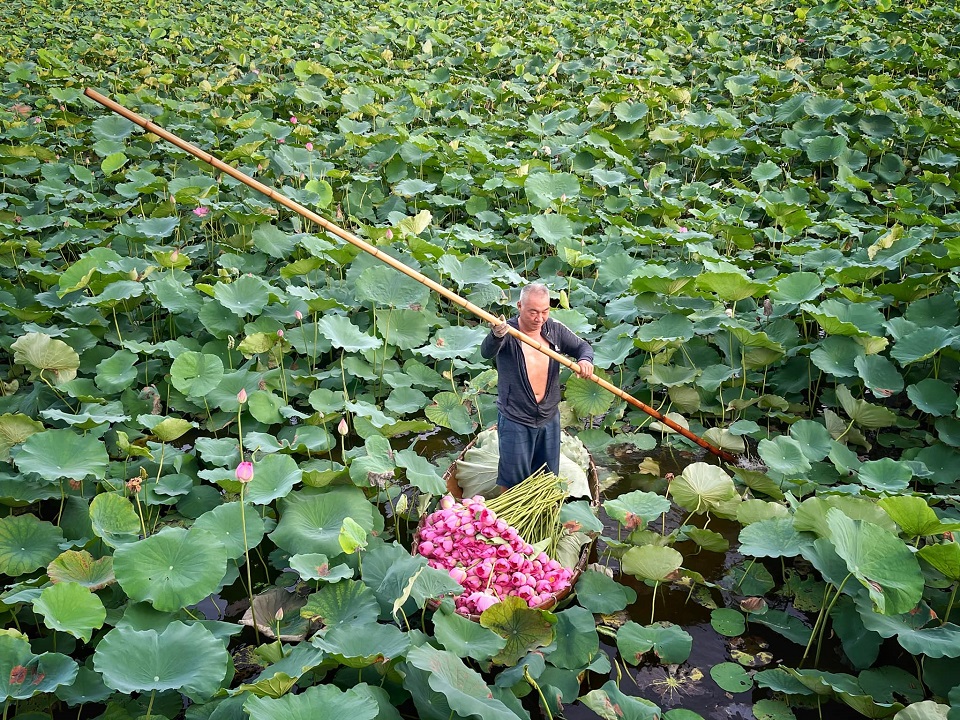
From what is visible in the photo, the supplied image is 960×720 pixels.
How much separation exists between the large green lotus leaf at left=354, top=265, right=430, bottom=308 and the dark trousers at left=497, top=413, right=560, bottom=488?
1437 millimetres

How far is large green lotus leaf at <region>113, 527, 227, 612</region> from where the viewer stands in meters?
2.70

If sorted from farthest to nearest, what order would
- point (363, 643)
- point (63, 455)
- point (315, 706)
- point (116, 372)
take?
point (116, 372) → point (63, 455) → point (363, 643) → point (315, 706)

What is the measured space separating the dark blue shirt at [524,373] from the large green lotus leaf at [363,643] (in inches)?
46.8

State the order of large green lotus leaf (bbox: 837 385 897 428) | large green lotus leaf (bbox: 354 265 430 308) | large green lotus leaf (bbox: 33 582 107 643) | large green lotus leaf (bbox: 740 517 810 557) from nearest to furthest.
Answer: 1. large green lotus leaf (bbox: 33 582 107 643)
2. large green lotus leaf (bbox: 740 517 810 557)
3. large green lotus leaf (bbox: 837 385 897 428)
4. large green lotus leaf (bbox: 354 265 430 308)

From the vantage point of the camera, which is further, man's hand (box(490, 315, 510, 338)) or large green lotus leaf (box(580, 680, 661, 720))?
man's hand (box(490, 315, 510, 338))

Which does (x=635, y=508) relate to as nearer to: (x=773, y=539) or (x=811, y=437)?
(x=773, y=539)

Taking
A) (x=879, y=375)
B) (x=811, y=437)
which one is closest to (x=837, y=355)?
(x=879, y=375)

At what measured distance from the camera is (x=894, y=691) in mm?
2771

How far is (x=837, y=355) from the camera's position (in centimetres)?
441

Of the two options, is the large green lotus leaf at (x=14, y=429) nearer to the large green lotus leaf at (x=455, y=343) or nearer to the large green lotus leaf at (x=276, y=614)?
the large green lotus leaf at (x=276, y=614)

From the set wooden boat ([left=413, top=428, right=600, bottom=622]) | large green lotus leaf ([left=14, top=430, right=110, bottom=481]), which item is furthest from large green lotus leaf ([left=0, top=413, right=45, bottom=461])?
wooden boat ([left=413, top=428, right=600, bottom=622])

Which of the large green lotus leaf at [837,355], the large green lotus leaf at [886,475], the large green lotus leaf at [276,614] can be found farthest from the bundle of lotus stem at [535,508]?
the large green lotus leaf at [837,355]

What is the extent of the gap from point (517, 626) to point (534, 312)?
125cm

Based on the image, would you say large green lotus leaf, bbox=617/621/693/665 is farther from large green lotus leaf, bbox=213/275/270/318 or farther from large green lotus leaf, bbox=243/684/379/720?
large green lotus leaf, bbox=213/275/270/318
